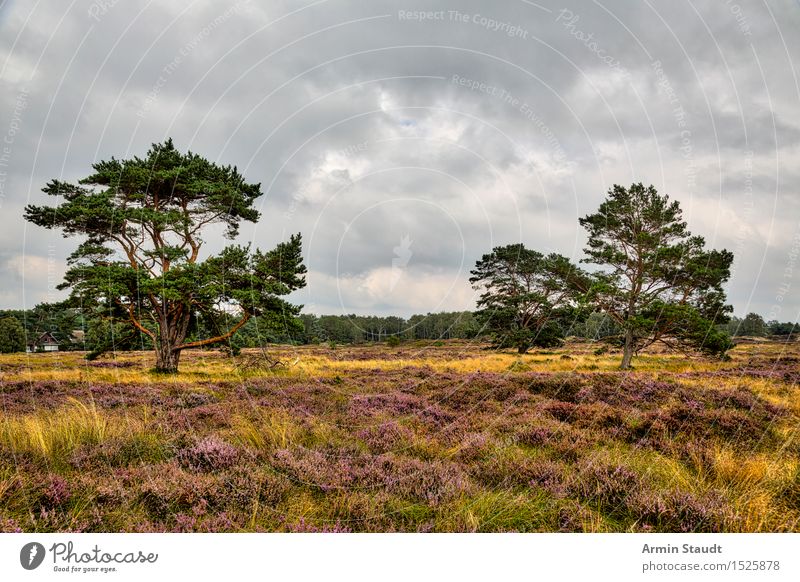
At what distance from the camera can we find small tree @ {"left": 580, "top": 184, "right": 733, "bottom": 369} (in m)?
18.0

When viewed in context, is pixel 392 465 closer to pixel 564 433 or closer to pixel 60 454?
pixel 564 433

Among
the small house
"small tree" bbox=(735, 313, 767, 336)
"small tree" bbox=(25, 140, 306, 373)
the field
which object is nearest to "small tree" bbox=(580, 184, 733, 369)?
the field

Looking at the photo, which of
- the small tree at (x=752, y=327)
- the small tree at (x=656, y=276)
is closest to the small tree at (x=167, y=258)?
the small tree at (x=656, y=276)

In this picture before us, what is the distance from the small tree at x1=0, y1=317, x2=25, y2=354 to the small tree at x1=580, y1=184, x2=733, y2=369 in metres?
102

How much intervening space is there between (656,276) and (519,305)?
17.4 metres

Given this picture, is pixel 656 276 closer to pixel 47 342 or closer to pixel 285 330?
pixel 285 330

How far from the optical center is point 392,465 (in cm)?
462

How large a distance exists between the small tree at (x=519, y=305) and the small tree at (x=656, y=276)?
13.7 m

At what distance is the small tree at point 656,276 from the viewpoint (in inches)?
711

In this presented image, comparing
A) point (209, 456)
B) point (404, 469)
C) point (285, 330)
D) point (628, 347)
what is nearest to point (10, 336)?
point (285, 330)

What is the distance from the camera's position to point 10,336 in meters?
68.1

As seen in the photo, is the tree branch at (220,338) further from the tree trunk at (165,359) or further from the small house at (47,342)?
the small house at (47,342)
